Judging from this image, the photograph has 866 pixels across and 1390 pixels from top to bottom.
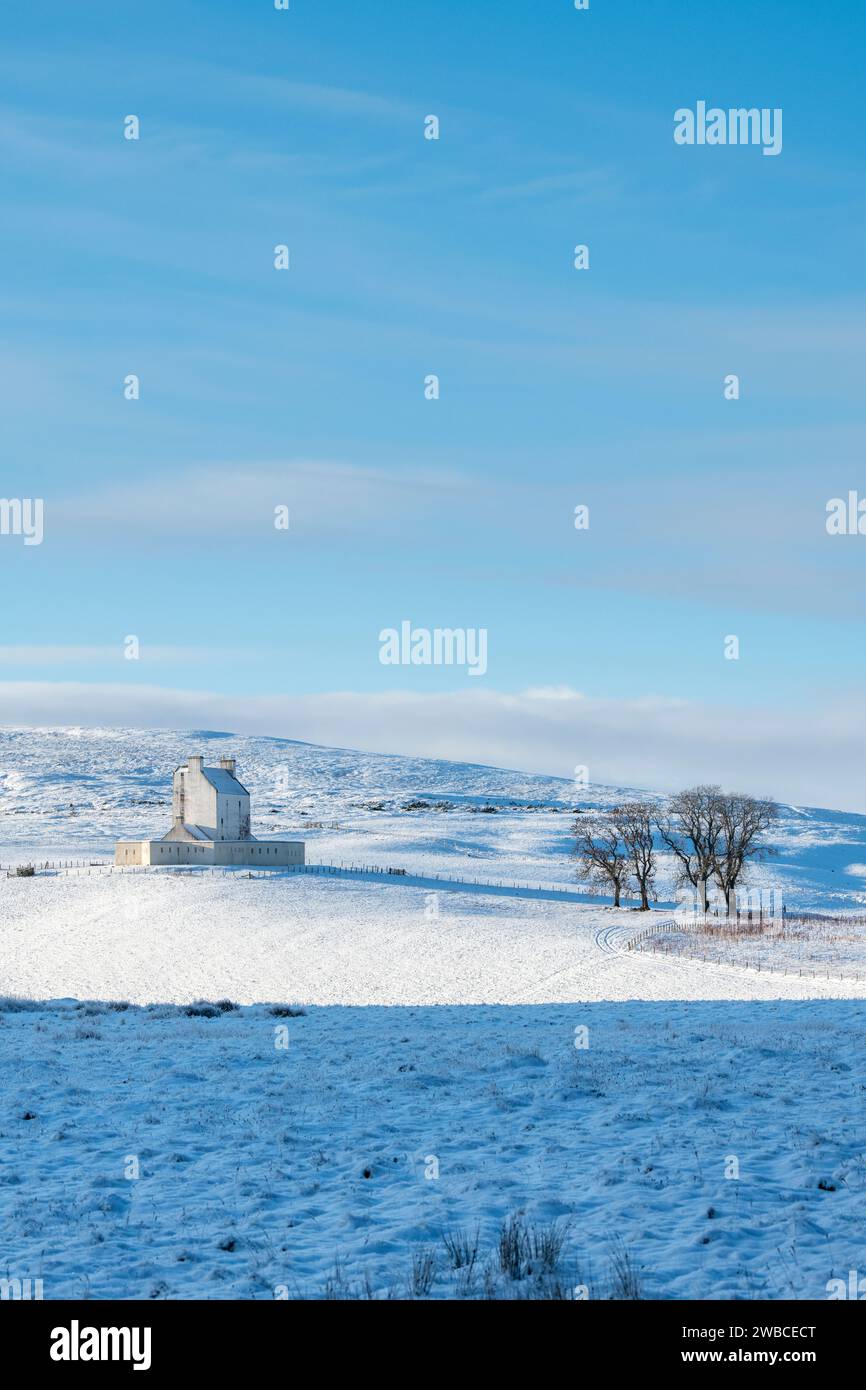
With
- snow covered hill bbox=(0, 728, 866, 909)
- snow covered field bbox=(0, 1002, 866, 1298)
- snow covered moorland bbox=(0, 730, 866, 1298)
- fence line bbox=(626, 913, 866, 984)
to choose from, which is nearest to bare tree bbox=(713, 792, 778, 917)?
fence line bbox=(626, 913, 866, 984)

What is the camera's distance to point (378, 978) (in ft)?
130

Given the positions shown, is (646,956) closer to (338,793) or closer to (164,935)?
(164,935)

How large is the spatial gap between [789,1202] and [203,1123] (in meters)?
7.82

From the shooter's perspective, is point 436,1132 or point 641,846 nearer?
point 436,1132

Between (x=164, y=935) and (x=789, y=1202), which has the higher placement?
(x=789, y=1202)

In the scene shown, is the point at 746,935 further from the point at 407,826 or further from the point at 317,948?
the point at 407,826

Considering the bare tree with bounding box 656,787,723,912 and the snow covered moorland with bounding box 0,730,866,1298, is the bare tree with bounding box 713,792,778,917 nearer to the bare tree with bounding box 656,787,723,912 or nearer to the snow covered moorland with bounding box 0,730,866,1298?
the bare tree with bounding box 656,787,723,912

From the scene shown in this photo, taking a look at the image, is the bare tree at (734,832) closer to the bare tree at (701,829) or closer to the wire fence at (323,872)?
the bare tree at (701,829)

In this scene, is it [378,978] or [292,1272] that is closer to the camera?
[292,1272]

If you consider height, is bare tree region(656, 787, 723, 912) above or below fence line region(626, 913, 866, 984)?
above

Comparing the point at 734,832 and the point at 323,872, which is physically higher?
the point at 734,832

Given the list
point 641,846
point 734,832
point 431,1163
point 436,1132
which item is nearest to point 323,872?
point 641,846

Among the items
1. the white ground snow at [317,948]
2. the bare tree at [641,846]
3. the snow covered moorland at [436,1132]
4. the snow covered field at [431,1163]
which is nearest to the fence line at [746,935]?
the snow covered moorland at [436,1132]
